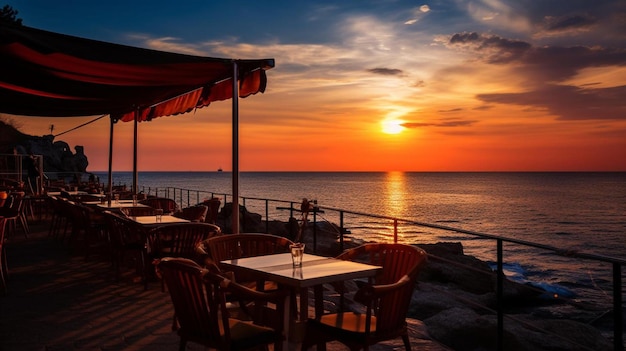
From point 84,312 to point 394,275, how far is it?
120 inches

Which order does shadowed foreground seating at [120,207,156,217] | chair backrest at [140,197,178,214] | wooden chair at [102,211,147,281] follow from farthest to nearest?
chair backrest at [140,197,178,214] < shadowed foreground seating at [120,207,156,217] < wooden chair at [102,211,147,281]

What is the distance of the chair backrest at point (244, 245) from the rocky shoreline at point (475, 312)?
123cm

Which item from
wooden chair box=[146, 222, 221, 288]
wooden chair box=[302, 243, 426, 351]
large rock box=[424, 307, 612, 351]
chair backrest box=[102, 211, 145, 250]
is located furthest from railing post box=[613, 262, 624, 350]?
chair backrest box=[102, 211, 145, 250]

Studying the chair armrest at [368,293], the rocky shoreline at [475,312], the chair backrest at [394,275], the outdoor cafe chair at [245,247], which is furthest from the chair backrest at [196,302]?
the rocky shoreline at [475,312]

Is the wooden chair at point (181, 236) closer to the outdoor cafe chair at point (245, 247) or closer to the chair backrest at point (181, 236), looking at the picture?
the chair backrest at point (181, 236)

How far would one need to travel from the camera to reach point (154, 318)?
15.7 feet

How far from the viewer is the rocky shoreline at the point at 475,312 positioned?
19.0 feet

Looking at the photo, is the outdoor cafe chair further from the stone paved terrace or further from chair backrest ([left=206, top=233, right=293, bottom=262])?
the stone paved terrace

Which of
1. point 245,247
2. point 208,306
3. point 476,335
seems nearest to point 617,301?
point 208,306

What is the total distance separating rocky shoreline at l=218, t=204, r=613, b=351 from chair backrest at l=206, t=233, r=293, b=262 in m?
1.23

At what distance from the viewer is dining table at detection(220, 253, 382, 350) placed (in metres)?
3.12

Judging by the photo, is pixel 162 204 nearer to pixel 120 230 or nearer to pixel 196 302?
pixel 120 230

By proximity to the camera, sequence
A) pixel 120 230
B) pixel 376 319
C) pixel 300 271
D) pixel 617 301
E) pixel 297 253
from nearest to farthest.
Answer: pixel 617 301 < pixel 376 319 < pixel 300 271 < pixel 297 253 < pixel 120 230

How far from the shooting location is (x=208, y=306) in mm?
3018
